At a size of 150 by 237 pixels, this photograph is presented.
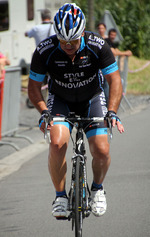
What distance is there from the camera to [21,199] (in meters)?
6.08

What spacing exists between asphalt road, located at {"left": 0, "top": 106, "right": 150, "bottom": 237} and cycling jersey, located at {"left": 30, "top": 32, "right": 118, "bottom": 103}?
4.40 feet

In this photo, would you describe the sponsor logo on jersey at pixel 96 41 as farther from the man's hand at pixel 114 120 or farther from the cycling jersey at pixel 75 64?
the man's hand at pixel 114 120

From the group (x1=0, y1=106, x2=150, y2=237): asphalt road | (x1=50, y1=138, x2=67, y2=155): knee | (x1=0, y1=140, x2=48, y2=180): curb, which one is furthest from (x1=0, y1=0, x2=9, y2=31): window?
(x1=50, y1=138, x2=67, y2=155): knee

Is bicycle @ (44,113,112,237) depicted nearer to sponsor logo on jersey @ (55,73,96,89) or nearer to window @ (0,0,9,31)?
sponsor logo on jersey @ (55,73,96,89)

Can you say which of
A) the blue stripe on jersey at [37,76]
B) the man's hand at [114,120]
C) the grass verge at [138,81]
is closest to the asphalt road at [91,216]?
the man's hand at [114,120]

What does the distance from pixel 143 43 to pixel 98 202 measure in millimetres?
23858

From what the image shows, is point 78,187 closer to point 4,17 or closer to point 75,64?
point 75,64

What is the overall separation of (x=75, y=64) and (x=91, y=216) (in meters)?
1.74

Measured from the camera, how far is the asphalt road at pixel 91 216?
16.2 ft

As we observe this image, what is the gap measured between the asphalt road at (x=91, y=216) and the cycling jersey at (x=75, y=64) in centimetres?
134

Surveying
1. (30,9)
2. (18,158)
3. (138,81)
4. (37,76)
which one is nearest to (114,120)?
(37,76)

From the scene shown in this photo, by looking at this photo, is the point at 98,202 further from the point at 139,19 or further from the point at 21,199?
the point at 139,19

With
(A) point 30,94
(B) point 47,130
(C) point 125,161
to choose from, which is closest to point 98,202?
(B) point 47,130

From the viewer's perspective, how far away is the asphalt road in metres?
4.94
